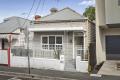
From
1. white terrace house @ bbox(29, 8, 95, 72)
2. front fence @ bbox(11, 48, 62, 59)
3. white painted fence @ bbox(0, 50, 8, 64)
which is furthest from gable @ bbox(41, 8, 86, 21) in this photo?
white painted fence @ bbox(0, 50, 8, 64)

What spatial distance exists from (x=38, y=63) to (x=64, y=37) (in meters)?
3.47

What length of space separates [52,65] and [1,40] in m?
10.2

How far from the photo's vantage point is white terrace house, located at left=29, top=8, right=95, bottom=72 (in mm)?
20828

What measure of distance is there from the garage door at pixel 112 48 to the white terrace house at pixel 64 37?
1.84 meters

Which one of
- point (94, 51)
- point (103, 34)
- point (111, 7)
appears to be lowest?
point (94, 51)

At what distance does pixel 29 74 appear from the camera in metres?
18.0

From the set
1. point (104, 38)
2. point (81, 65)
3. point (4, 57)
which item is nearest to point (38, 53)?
point (4, 57)

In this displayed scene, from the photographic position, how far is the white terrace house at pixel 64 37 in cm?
2083

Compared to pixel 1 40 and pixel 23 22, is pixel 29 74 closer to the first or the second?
pixel 1 40

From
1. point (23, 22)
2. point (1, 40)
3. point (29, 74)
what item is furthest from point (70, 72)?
point (23, 22)

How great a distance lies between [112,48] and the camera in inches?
848

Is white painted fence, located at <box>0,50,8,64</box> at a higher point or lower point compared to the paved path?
higher

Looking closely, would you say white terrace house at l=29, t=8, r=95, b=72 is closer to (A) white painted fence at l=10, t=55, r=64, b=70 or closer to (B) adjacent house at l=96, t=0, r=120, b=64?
(A) white painted fence at l=10, t=55, r=64, b=70

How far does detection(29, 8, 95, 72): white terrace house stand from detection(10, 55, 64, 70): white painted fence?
544mm
